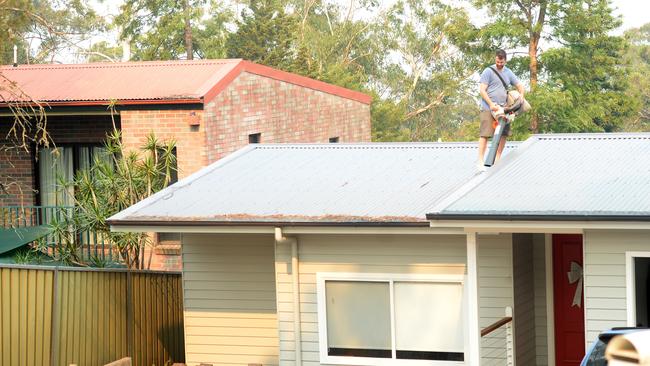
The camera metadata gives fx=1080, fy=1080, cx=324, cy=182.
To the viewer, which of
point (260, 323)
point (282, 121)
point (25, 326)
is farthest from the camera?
point (282, 121)

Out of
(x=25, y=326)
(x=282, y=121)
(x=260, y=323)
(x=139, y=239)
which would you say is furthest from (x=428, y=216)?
(x=282, y=121)

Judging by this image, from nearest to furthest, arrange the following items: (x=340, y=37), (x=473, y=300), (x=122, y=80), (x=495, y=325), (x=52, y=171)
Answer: (x=473, y=300) < (x=495, y=325) < (x=122, y=80) < (x=52, y=171) < (x=340, y=37)

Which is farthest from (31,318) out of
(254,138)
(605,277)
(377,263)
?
(254,138)

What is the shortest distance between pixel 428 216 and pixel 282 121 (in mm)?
13628

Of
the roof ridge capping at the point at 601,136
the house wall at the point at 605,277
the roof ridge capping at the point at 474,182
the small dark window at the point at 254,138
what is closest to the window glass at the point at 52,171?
the small dark window at the point at 254,138

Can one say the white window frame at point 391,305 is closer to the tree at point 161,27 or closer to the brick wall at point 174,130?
the brick wall at point 174,130

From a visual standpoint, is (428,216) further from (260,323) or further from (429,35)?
(429,35)

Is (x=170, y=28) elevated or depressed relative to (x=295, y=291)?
elevated

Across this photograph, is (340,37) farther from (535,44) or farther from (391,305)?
(391,305)

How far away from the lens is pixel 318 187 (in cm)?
1293

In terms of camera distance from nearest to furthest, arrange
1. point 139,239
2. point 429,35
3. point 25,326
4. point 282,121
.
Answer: point 25,326 < point 139,239 < point 282,121 < point 429,35

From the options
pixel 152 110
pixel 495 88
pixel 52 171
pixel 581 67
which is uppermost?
pixel 581 67

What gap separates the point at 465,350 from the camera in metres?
11.6

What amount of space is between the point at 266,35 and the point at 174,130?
32.0 meters
